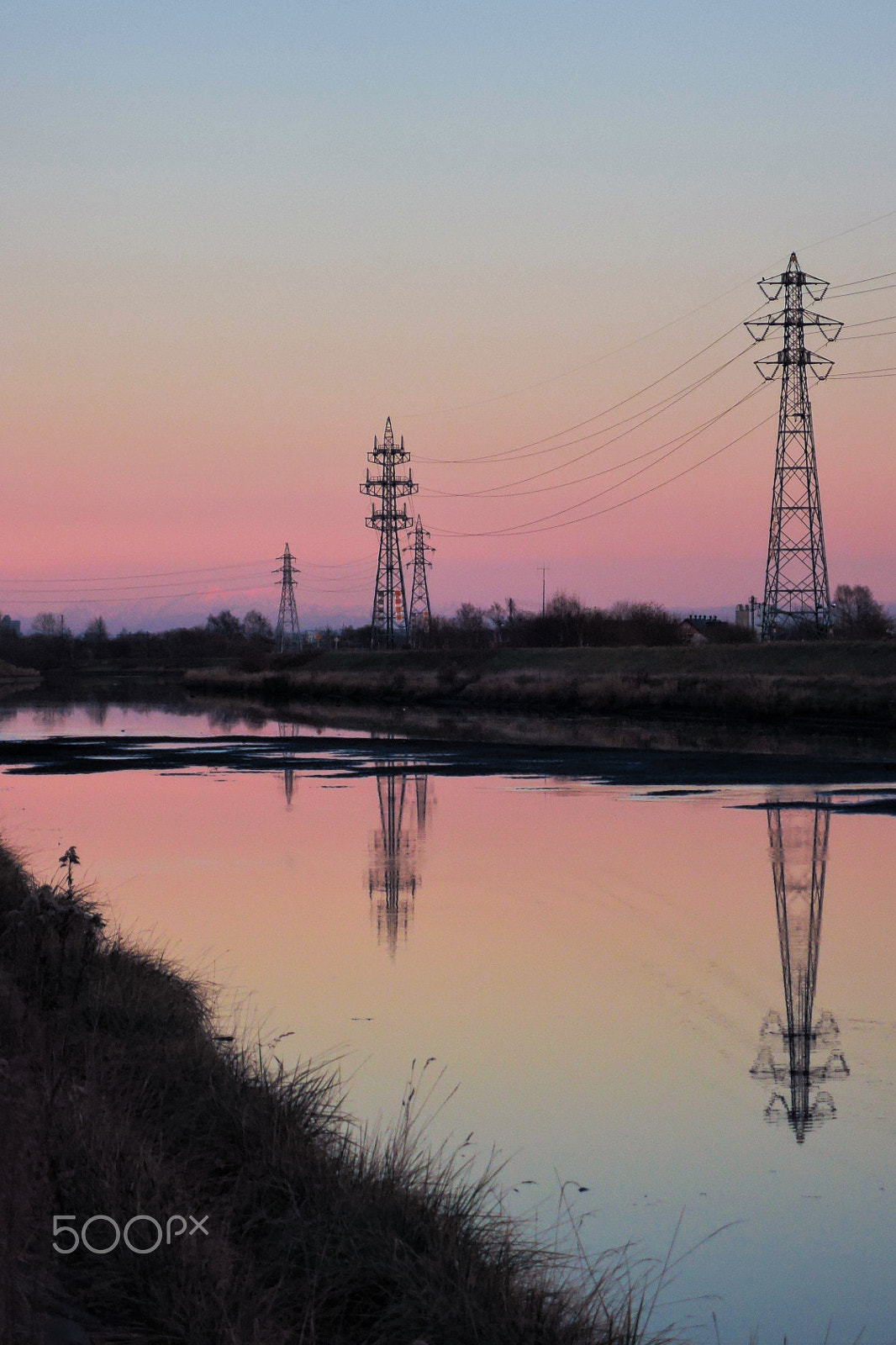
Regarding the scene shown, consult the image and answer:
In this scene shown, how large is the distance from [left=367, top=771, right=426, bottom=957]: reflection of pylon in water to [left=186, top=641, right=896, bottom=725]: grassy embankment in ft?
75.0

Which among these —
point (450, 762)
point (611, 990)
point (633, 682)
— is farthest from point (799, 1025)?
point (633, 682)

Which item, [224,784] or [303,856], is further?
[224,784]

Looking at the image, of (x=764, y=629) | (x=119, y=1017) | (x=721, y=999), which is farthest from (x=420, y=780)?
(x=764, y=629)

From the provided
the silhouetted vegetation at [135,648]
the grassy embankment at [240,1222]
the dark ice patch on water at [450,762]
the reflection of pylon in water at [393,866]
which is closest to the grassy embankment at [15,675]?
the silhouetted vegetation at [135,648]

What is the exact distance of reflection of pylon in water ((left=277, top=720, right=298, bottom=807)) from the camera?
2520 cm

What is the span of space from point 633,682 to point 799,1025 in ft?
153

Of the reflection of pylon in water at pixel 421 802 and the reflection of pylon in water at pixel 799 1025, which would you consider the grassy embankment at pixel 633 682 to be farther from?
the reflection of pylon in water at pixel 799 1025

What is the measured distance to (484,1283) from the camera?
459 centimetres

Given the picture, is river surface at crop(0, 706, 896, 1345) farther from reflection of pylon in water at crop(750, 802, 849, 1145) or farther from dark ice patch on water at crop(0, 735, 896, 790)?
dark ice patch on water at crop(0, 735, 896, 790)

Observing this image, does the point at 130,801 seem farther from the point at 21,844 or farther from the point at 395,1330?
the point at 395,1330

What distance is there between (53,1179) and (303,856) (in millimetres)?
12019

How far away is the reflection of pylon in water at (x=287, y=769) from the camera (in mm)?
25203

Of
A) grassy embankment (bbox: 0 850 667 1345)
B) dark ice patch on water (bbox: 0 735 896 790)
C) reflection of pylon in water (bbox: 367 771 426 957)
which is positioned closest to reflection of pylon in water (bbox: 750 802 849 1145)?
grassy embankment (bbox: 0 850 667 1345)

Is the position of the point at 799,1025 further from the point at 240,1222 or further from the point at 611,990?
the point at 240,1222
